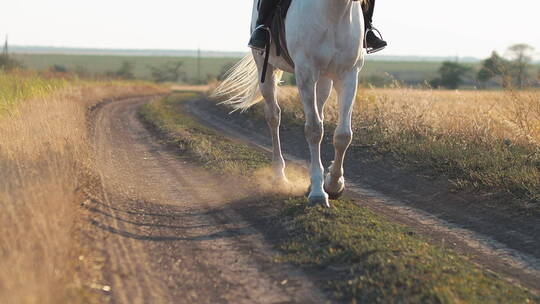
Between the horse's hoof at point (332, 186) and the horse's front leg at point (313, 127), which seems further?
the horse's hoof at point (332, 186)

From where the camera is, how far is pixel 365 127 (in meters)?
13.8

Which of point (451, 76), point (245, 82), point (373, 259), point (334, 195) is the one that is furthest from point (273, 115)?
point (451, 76)

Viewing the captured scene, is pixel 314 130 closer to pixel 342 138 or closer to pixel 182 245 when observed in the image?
pixel 342 138

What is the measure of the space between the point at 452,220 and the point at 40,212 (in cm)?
450

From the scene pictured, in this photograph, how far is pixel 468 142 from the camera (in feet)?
36.2

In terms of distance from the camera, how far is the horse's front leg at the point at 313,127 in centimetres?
712

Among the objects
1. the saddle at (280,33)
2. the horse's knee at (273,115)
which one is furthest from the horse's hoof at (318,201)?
the horse's knee at (273,115)

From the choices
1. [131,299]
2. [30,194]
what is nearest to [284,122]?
[30,194]

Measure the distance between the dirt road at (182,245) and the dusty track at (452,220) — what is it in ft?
5.39

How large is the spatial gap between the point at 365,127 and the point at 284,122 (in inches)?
155

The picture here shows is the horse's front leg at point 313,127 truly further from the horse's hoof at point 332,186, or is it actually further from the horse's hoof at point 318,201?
the horse's hoof at point 332,186

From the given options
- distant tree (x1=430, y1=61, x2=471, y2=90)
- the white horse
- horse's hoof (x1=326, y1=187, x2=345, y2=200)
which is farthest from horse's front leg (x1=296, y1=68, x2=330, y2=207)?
distant tree (x1=430, y1=61, x2=471, y2=90)

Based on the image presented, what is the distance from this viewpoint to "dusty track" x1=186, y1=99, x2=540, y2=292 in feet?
19.8

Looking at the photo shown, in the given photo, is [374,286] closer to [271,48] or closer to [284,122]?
[271,48]
